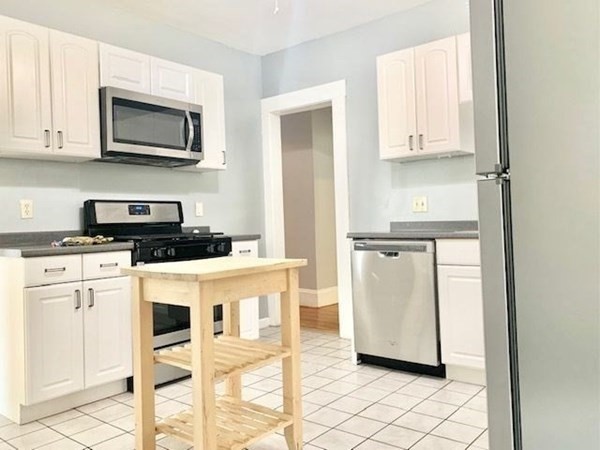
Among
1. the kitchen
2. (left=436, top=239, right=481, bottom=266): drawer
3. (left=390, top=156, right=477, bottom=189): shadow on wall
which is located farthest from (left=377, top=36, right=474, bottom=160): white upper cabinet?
(left=436, top=239, right=481, bottom=266): drawer

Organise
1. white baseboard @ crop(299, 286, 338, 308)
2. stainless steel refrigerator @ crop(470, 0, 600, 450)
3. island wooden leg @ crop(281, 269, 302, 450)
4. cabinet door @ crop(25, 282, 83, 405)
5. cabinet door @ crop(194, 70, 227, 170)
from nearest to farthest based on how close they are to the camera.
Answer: stainless steel refrigerator @ crop(470, 0, 600, 450) → island wooden leg @ crop(281, 269, 302, 450) → cabinet door @ crop(25, 282, 83, 405) → cabinet door @ crop(194, 70, 227, 170) → white baseboard @ crop(299, 286, 338, 308)

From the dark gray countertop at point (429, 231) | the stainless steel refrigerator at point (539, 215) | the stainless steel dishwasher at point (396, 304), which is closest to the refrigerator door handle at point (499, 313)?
the stainless steel refrigerator at point (539, 215)

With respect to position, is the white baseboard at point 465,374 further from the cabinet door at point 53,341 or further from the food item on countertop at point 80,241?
the food item on countertop at point 80,241

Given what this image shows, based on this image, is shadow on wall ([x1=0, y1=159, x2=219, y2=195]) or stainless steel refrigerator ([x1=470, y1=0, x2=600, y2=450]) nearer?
stainless steel refrigerator ([x1=470, y1=0, x2=600, y2=450])

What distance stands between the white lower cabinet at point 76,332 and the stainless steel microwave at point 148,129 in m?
0.74

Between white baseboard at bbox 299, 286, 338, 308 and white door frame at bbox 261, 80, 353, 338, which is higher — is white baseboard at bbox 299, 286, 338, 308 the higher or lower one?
the lower one

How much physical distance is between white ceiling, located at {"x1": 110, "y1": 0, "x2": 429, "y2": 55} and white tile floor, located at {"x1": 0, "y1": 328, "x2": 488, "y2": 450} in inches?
102

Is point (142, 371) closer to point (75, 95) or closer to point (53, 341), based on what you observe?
point (53, 341)

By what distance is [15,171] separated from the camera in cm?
291

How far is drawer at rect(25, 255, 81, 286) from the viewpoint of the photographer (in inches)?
94.8

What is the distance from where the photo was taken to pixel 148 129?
3.24 meters

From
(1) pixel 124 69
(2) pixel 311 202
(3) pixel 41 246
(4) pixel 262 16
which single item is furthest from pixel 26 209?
(2) pixel 311 202

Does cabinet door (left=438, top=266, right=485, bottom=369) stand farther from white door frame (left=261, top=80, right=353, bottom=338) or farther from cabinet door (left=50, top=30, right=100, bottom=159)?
cabinet door (left=50, top=30, right=100, bottom=159)

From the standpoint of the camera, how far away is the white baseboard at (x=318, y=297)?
18.0 ft
